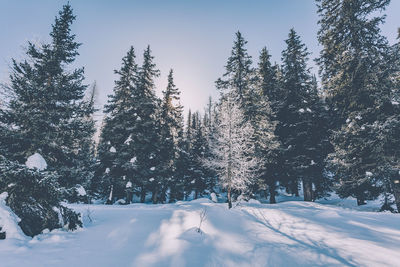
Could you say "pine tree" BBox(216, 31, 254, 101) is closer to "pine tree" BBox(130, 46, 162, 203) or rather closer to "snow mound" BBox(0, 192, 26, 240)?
"pine tree" BBox(130, 46, 162, 203)

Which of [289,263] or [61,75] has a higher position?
[61,75]

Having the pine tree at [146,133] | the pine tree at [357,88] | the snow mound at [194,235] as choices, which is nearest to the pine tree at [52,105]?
the pine tree at [146,133]

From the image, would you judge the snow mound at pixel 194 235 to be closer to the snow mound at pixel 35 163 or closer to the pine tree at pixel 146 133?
the snow mound at pixel 35 163

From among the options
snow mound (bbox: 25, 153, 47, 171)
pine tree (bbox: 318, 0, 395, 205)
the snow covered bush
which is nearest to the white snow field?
the snow covered bush

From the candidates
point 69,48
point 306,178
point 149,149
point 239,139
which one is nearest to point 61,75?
point 69,48

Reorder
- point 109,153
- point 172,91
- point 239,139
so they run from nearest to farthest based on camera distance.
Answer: point 239,139
point 109,153
point 172,91

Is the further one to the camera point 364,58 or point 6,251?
point 364,58

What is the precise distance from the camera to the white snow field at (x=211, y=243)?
4.91m

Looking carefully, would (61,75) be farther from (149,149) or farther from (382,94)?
(382,94)

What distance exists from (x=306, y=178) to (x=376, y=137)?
24.5 feet

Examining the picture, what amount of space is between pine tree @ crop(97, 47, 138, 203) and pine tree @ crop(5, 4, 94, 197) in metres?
6.11

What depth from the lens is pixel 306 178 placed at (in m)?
18.3

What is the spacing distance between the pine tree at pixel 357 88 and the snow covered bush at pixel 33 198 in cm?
1676

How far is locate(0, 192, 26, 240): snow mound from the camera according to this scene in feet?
17.7
